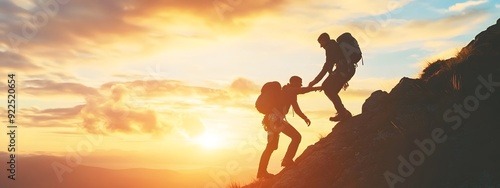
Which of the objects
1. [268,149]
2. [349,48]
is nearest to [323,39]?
[349,48]

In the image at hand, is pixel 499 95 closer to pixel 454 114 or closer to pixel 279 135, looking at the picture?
pixel 454 114

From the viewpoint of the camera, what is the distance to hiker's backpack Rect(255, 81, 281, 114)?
14.6 meters

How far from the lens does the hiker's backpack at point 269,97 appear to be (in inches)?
577

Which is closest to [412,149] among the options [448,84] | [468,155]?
[468,155]

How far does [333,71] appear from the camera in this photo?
14125mm

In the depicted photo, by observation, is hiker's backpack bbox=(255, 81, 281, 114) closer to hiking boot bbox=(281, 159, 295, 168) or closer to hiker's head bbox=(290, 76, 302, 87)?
hiker's head bbox=(290, 76, 302, 87)

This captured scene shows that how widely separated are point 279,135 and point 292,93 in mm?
1382

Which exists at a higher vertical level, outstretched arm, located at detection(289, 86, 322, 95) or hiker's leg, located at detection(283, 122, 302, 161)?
outstretched arm, located at detection(289, 86, 322, 95)

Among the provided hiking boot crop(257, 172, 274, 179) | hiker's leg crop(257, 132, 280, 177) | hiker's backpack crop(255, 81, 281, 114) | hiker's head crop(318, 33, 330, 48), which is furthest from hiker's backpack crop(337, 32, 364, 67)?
hiking boot crop(257, 172, 274, 179)

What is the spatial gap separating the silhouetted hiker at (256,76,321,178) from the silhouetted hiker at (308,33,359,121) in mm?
440

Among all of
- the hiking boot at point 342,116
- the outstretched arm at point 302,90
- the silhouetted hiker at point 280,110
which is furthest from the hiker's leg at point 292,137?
the hiking boot at point 342,116

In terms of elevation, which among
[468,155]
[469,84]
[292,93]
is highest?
[292,93]

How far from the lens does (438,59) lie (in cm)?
1599

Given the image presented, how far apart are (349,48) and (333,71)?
32.4 inches
